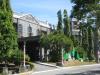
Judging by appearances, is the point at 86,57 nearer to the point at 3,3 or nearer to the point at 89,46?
the point at 89,46

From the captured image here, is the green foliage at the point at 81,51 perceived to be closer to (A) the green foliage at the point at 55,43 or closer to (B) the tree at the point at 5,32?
(A) the green foliage at the point at 55,43

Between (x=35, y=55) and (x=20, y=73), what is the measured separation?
2523cm

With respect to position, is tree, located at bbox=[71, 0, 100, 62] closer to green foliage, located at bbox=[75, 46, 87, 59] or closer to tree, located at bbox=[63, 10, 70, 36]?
tree, located at bbox=[63, 10, 70, 36]

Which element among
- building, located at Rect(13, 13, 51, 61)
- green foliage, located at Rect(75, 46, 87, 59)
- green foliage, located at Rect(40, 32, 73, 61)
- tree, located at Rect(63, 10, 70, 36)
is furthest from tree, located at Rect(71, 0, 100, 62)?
green foliage, located at Rect(75, 46, 87, 59)

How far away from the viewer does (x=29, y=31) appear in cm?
6116

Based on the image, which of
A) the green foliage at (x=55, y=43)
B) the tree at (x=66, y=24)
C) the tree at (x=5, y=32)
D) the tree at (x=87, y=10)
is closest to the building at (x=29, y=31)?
the green foliage at (x=55, y=43)

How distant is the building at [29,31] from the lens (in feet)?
185

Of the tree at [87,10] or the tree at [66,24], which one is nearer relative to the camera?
the tree at [87,10]

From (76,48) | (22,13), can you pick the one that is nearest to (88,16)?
(22,13)

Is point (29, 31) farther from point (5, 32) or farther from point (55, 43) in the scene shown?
point (5, 32)

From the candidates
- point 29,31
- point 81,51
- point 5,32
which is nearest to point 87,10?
point 5,32

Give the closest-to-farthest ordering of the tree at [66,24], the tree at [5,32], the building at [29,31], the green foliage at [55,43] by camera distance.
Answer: the tree at [5,32] → the green foliage at [55,43] → the building at [29,31] → the tree at [66,24]

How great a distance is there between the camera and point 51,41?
54375 mm

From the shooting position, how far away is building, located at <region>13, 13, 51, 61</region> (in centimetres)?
5641
